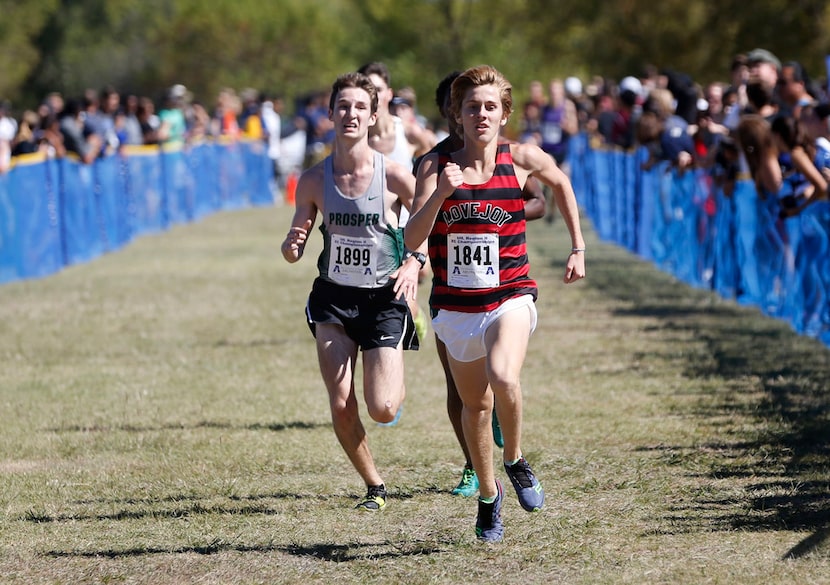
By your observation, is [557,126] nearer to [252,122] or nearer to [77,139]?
[77,139]

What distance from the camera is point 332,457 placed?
28.0 ft

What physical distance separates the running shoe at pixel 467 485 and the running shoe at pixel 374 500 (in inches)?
16.9

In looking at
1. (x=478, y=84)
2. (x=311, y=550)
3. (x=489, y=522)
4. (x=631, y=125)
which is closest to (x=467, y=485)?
(x=489, y=522)

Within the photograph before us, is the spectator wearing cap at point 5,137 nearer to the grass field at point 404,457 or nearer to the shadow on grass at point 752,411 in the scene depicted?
the grass field at point 404,457

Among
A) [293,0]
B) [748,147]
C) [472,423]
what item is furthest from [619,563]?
[293,0]

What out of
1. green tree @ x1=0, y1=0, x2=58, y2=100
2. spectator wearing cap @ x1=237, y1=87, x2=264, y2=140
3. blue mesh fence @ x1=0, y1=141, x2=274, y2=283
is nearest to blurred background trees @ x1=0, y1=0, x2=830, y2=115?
green tree @ x1=0, y1=0, x2=58, y2=100

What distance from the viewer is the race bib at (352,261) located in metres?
7.00

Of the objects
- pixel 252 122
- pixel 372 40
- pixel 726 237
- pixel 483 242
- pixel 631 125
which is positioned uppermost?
pixel 372 40

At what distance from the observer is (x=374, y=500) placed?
23.6 ft

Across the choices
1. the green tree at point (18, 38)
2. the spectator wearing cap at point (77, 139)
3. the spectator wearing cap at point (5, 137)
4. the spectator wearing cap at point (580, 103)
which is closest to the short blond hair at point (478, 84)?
the spectator wearing cap at point (5, 137)

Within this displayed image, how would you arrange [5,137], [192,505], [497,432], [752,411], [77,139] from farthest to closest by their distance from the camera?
[77,139]
[5,137]
[752,411]
[497,432]
[192,505]

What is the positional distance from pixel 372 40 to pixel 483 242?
57154mm

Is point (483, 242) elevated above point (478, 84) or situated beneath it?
situated beneath

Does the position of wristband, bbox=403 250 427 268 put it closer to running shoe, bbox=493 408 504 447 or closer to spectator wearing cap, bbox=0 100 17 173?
running shoe, bbox=493 408 504 447
